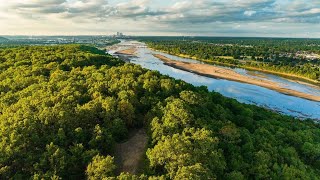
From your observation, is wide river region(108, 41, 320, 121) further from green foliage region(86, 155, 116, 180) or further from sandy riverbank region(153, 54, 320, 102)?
green foliage region(86, 155, 116, 180)

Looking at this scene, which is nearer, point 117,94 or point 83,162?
point 83,162

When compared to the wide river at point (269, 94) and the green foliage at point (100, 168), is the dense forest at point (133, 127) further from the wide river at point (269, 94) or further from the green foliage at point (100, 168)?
the wide river at point (269, 94)

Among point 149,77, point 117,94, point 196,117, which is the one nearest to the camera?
point 196,117

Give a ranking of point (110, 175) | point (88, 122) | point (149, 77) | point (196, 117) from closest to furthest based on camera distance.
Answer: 1. point (110, 175)
2. point (88, 122)
3. point (196, 117)
4. point (149, 77)

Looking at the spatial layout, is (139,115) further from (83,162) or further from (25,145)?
(25,145)

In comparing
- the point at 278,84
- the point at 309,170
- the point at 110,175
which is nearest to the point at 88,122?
the point at 110,175

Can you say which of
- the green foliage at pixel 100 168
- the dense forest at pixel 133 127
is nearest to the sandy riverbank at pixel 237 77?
the dense forest at pixel 133 127

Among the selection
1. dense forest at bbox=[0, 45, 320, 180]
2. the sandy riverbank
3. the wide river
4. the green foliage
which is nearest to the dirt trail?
dense forest at bbox=[0, 45, 320, 180]
